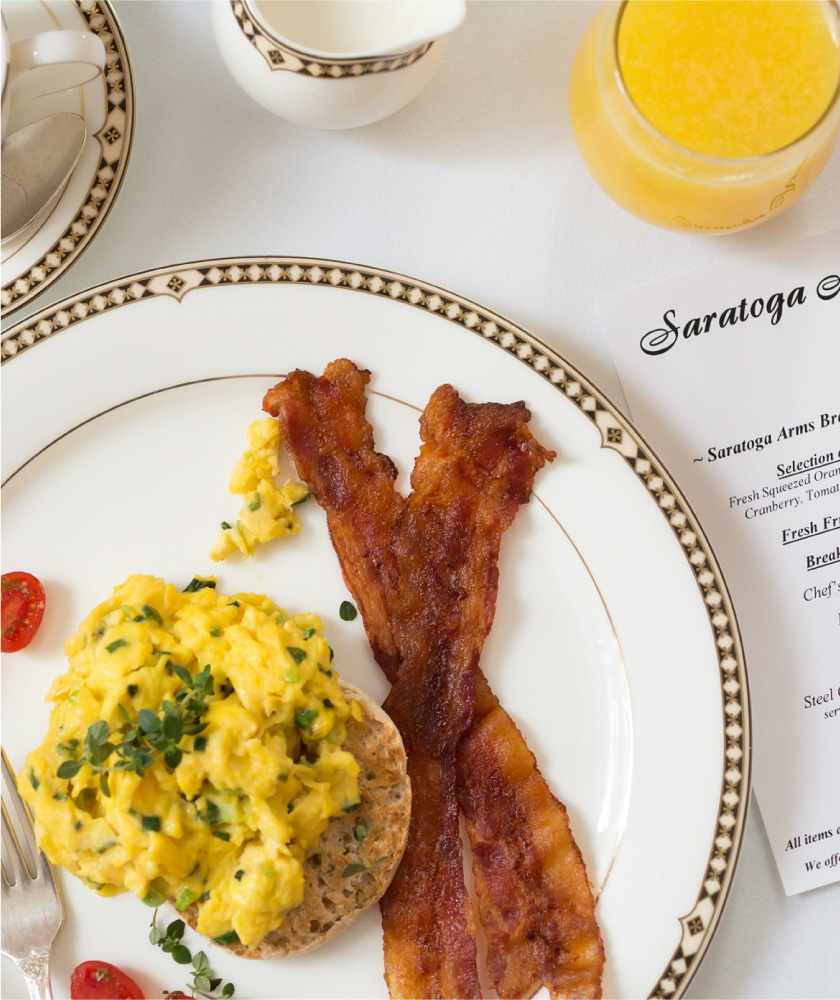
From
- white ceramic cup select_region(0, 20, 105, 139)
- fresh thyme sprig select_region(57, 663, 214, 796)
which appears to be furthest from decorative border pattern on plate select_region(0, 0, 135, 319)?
fresh thyme sprig select_region(57, 663, 214, 796)

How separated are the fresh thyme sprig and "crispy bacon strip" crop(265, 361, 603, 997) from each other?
0.53m

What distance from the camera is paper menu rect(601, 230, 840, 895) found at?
232 cm

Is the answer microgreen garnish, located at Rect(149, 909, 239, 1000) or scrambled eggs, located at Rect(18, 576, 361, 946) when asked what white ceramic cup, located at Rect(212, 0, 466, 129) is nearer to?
scrambled eggs, located at Rect(18, 576, 361, 946)

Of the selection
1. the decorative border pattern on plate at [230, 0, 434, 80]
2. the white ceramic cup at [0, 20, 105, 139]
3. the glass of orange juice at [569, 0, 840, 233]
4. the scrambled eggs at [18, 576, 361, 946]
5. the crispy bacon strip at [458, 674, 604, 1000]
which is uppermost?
the white ceramic cup at [0, 20, 105, 139]

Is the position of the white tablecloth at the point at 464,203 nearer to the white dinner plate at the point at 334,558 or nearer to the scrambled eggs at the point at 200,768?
the white dinner plate at the point at 334,558

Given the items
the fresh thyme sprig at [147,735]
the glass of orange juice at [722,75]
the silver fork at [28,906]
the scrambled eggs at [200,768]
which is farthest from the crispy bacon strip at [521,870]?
the glass of orange juice at [722,75]

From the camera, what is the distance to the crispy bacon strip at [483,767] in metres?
2.11

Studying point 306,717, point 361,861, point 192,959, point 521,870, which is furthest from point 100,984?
point 521,870

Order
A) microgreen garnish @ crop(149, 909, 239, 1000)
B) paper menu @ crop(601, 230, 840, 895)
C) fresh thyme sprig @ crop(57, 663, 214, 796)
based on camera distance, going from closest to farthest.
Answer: fresh thyme sprig @ crop(57, 663, 214, 796), microgreen garnish @ crop(149, 909, 239, 1000), paper menu @ crop(601, 230, 840, 895)

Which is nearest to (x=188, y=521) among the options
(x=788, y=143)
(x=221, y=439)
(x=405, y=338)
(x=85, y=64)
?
(x=221, y=439)

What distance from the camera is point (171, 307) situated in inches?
85.6

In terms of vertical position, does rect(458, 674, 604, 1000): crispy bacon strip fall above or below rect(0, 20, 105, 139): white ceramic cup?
below

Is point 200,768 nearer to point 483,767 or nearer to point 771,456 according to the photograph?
point 483,767

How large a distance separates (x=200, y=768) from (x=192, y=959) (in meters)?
0.69
